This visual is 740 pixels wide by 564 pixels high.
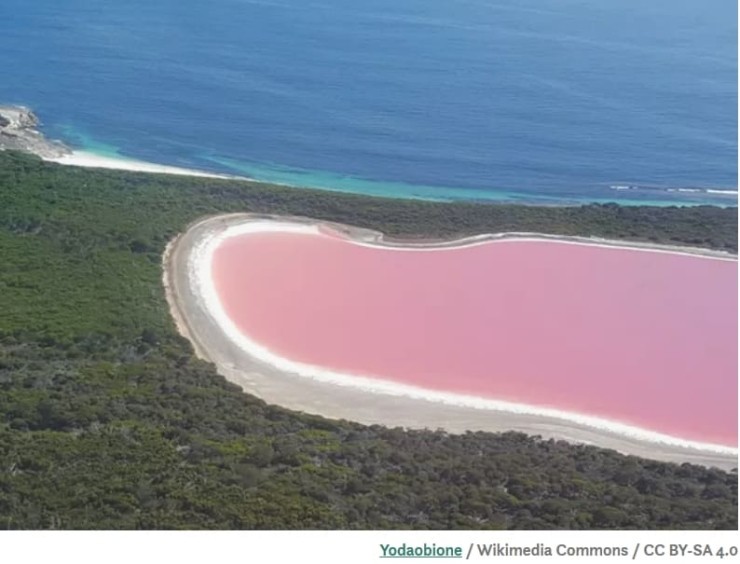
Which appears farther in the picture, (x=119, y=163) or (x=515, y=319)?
(x=119, y=163)

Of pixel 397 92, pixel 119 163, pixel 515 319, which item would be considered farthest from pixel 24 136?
pixel 515 319

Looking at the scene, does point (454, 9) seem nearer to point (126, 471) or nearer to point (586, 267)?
point (586, 267)

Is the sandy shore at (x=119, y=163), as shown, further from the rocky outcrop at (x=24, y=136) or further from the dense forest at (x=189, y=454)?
the dense forest at (x=189, y=454)

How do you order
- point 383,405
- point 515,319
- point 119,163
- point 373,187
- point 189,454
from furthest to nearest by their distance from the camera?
point 119,163 < point 373,187 < point 515,319 < point 383,405 < point 189,454

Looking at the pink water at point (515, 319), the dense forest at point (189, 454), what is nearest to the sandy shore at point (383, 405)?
the pink water at point (515, 319)

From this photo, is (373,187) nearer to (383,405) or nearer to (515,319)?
(515,319)
